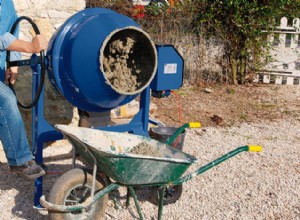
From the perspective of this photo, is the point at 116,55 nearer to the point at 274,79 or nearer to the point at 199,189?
the point at 199,189

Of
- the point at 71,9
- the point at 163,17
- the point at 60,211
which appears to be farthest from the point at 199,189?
the point at 163,17

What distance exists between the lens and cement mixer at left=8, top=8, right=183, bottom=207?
340 centimetres

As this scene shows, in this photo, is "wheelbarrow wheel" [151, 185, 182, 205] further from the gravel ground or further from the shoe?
the shoe

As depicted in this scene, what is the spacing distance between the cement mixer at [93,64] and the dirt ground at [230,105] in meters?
2.17

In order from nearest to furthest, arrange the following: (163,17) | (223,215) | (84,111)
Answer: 1. (223,215)
2. (84,111)
3. (163,17)

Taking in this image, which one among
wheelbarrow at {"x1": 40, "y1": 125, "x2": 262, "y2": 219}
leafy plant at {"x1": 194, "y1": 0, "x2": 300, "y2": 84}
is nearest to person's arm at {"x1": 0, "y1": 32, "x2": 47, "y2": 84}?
wheelbarrow at {"x1": 40, "y1": 125, "x2": 262, "y2": 219}

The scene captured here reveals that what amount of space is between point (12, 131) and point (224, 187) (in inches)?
67.5

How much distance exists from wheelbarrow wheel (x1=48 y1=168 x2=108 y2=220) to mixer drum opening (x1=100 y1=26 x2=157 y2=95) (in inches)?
24.7

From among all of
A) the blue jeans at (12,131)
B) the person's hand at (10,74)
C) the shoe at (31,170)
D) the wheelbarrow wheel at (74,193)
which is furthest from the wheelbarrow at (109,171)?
the person's hand at (10,74)

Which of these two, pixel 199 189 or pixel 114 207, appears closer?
pixel 114 207

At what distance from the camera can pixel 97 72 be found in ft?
11.1

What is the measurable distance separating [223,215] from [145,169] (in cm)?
93

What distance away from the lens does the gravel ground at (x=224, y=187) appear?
3.66 metres

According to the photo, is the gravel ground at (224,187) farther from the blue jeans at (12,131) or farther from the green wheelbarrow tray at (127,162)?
the green wheelbarrow tray at (127,162)
